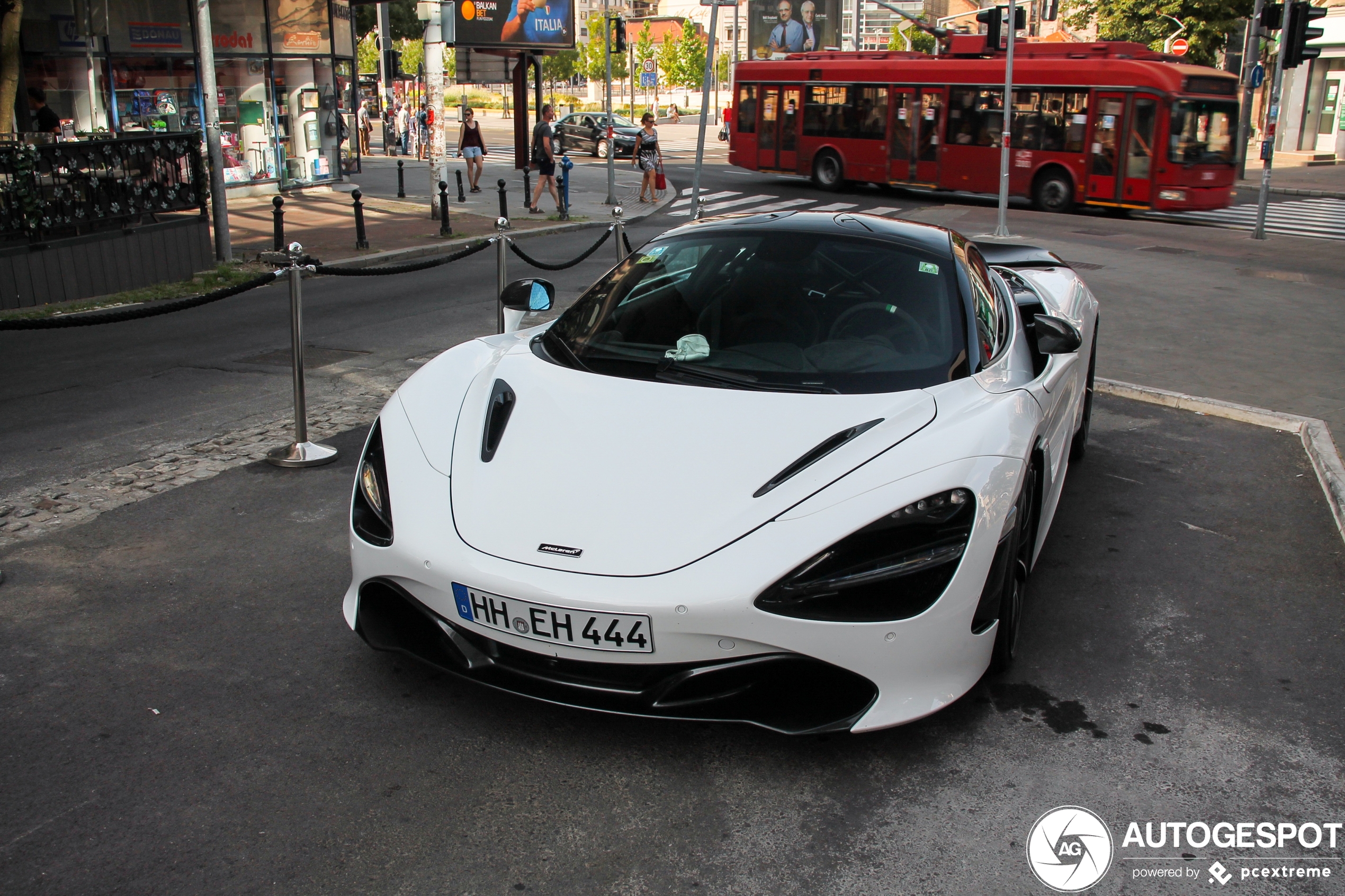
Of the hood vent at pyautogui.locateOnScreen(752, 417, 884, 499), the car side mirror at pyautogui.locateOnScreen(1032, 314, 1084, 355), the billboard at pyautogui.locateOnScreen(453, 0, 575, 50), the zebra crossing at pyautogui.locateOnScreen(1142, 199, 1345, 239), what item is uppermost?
the billboard at pyautogui.locateOnScreen(453, 0, 575, 50)

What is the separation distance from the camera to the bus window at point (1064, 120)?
74.2ft

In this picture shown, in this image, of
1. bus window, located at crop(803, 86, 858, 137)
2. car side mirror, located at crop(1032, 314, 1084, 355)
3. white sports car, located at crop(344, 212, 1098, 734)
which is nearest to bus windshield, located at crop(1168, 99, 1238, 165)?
bus window, located at crop(803, 86, 858, 137)

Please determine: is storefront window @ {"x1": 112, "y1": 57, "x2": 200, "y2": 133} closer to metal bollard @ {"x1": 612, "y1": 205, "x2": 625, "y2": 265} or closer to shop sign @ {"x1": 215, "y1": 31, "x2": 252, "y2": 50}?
shop sign @ {"x1": 215, "y1": 31, "x2": 252, "y2": 50}

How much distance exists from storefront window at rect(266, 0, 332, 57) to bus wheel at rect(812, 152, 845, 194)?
1157cm

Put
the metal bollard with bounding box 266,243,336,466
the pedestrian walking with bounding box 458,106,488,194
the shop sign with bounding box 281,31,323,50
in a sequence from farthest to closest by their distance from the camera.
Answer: the pedestrian walking with bounding box 458,106,488,194
the shop sign with bounding box 281,31,323,50
the metal bollard with bounding box 266,243,336,466

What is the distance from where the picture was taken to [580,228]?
1964 cm

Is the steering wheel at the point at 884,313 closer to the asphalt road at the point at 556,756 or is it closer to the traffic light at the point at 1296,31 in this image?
the asphalt road at the point at 556,756

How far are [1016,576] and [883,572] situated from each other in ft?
2.77

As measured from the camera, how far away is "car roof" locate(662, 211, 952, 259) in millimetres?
4656

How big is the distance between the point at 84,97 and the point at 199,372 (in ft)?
46.0

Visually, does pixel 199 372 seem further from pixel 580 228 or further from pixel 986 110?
pixel 986 110

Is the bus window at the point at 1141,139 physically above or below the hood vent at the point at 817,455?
above

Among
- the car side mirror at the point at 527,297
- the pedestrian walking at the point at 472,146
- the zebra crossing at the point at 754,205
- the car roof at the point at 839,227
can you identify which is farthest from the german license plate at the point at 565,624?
the pedestrian walking at the point at 472,146

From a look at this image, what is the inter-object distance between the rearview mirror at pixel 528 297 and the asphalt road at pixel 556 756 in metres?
1.30
